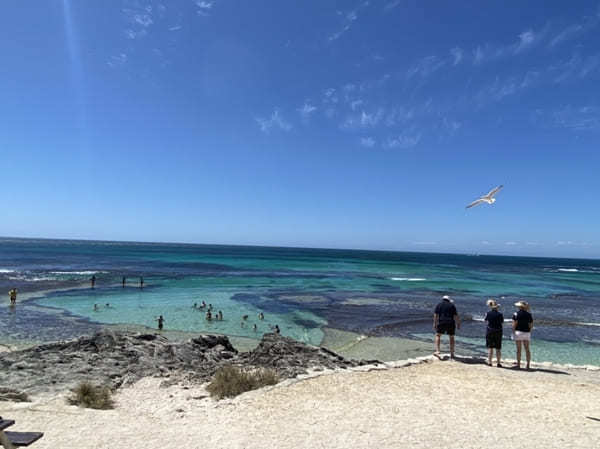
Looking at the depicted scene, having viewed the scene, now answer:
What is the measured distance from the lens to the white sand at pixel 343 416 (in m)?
5.30

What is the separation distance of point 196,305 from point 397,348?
48.4 ft

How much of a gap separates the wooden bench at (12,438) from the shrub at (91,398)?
2505 millimetres

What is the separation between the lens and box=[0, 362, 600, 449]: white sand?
17.4 feet

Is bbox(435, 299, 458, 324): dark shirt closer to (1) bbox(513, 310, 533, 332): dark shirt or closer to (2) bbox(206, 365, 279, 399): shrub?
(1) bbox(513, 310, 533, 332): dark shirt

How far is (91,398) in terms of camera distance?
274 inches

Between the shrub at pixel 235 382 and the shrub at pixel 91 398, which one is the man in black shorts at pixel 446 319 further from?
the shrub at pixel 91 398

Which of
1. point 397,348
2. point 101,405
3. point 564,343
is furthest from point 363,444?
point 564,343

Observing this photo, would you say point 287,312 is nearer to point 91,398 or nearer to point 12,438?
point 91,398

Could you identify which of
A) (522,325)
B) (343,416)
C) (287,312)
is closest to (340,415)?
(343,416)

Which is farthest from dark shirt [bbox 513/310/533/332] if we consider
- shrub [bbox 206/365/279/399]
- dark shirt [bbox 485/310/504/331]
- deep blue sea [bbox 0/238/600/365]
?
shrub [bbox 206/365/279/399]

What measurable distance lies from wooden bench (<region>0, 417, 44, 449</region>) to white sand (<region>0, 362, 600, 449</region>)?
2.81 feet

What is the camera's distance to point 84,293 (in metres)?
30.6

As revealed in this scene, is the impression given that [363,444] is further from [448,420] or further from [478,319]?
[478,319]

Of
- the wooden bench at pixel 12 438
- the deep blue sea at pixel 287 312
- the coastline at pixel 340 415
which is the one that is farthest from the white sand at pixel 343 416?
the deep blue sea at pixel 287 312
